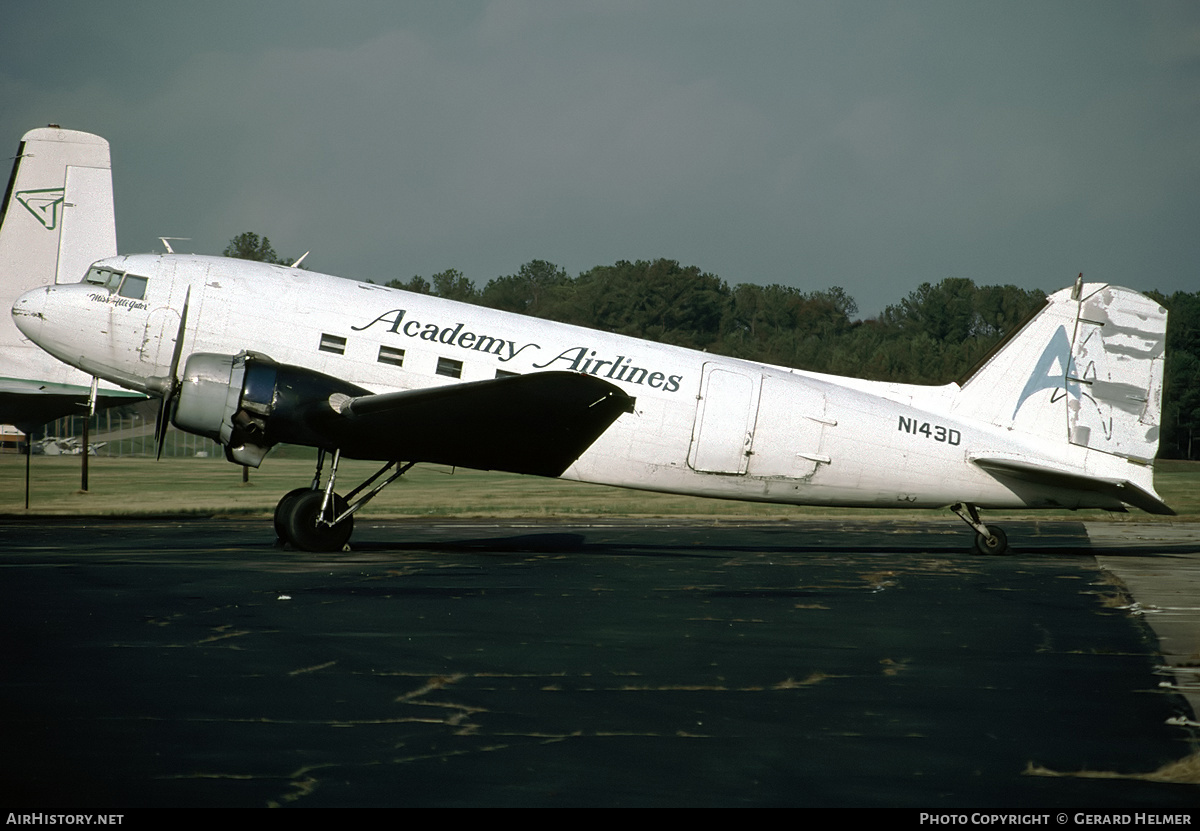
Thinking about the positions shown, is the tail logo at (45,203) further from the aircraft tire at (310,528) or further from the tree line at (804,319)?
the tree line at (804,319)

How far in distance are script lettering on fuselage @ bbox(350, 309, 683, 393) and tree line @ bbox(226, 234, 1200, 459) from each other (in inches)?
2192

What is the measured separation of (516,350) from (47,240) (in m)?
13.7

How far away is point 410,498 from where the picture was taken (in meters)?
32.2

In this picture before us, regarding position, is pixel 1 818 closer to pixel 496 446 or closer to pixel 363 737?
pixel 363 737

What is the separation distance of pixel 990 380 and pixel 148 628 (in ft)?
43.9

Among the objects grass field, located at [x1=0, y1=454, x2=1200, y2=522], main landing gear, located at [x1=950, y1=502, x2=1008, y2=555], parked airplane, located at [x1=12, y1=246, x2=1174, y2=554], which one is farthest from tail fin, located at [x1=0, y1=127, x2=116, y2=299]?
main landing gear, located at [x1=950, y1=502, x2=1008, y2=555]

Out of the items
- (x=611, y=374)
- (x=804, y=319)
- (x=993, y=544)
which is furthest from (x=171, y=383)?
(x=804, y=319)

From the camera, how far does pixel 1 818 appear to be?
4.46 meters

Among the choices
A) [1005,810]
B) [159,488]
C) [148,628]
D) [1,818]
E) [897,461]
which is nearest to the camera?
[1,818]

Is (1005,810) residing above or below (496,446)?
below

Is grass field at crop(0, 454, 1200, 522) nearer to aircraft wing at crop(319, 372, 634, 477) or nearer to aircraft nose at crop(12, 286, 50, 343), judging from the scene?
aircraft nose at crop(12, 286, 50, 343)

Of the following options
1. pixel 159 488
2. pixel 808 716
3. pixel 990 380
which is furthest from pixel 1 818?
pixel 159 488

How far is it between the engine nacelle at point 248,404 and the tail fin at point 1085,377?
10301 millimetres

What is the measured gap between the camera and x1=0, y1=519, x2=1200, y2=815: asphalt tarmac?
16.6 ft
